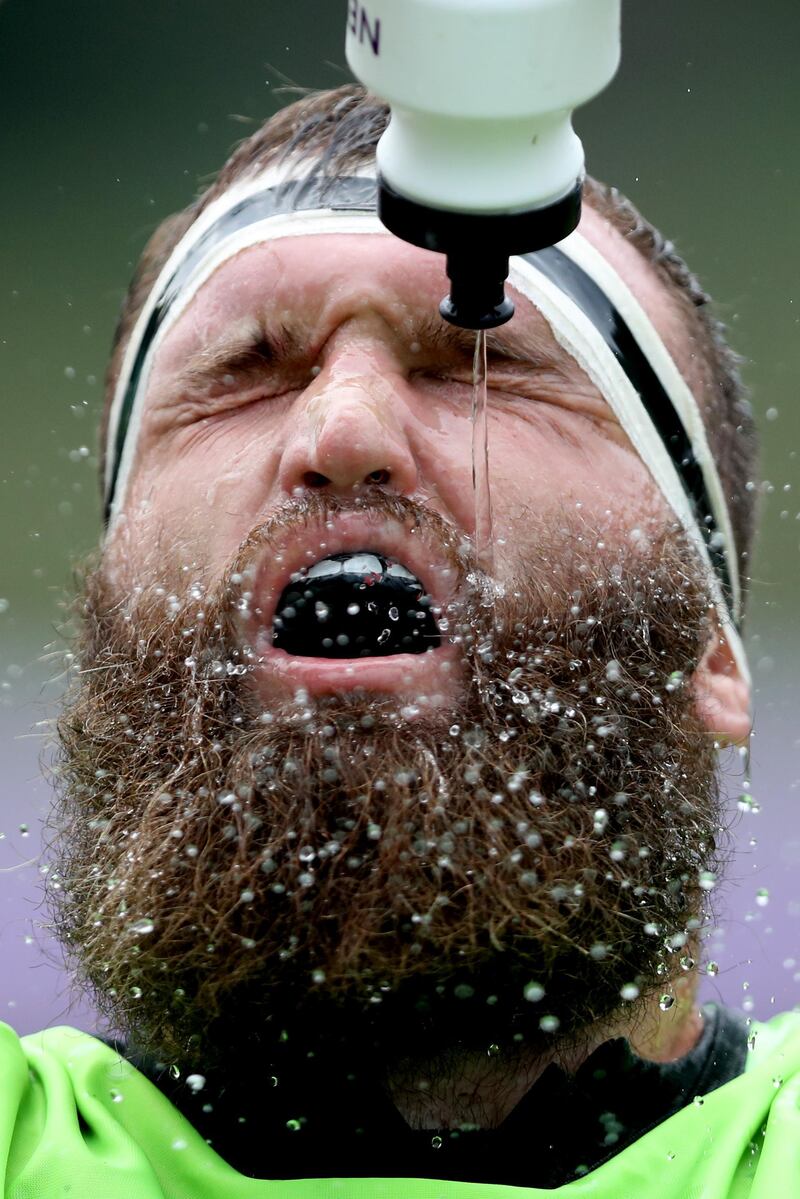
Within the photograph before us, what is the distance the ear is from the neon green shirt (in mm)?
356

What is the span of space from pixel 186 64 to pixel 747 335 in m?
1.54

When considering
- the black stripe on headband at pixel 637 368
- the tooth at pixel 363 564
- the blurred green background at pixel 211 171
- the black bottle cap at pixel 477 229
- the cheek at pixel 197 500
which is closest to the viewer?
the black bottle cap at pixel 477 229

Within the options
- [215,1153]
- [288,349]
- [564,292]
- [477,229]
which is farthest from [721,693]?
[477,229]

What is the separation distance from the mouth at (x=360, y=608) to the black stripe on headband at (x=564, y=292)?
1.37 ft

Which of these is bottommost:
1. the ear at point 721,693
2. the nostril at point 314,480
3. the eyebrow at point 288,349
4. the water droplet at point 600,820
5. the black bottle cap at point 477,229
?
the ear at point 721,693

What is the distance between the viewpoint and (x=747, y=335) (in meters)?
3.58

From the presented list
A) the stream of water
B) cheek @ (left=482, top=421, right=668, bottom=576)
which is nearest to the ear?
cheek @ (left=482, top=421, right=668, bottom=576)

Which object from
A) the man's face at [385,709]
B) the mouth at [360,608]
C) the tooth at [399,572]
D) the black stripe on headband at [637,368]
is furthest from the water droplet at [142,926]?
the black stripe on headband at [637,368]

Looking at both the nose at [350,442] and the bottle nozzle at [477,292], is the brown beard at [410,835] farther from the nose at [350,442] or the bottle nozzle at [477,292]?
the bottle nozzle at [477,292]

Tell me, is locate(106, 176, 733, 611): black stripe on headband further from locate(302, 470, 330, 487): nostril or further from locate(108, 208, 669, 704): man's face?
locate(302, 470, 330, 487): nostril

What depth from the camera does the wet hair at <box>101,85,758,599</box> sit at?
1.61m

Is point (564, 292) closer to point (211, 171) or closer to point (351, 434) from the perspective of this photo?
point (351, 434)

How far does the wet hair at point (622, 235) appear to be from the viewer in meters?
1.61

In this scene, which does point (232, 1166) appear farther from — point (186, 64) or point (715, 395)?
point (186, 64)
